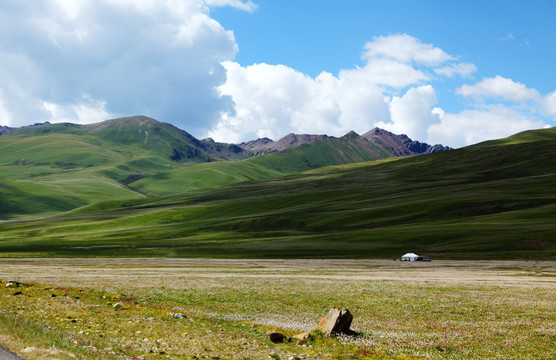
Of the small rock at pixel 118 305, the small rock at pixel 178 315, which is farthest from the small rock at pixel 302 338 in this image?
the small rock at pixel 118 305

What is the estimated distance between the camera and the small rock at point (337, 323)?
985 inches

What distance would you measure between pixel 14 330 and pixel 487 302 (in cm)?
3725

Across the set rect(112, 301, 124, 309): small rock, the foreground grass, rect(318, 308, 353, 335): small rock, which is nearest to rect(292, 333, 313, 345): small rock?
the foreground grass

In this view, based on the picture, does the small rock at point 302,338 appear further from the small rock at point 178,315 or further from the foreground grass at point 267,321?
the small rock at point 178,315

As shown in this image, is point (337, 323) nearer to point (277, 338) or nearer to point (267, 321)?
point (277, 338)

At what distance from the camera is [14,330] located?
21.3 meters

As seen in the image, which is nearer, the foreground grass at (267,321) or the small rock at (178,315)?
the foreground grass at (267,321)

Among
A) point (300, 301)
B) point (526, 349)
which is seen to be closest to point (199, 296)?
point (300, 301)

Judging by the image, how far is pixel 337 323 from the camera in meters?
25.0

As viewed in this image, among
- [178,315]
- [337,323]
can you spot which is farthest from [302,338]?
[178,315]

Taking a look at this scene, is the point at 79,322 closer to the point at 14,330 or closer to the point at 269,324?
the point at 14,330

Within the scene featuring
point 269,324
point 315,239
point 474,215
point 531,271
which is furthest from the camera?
point 474,215

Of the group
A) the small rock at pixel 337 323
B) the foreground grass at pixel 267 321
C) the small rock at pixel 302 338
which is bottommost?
the foreground grass at pixel 267 321

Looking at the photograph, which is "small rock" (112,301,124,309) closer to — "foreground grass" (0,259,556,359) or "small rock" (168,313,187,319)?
"foreground grass" (0,259,556,359)
